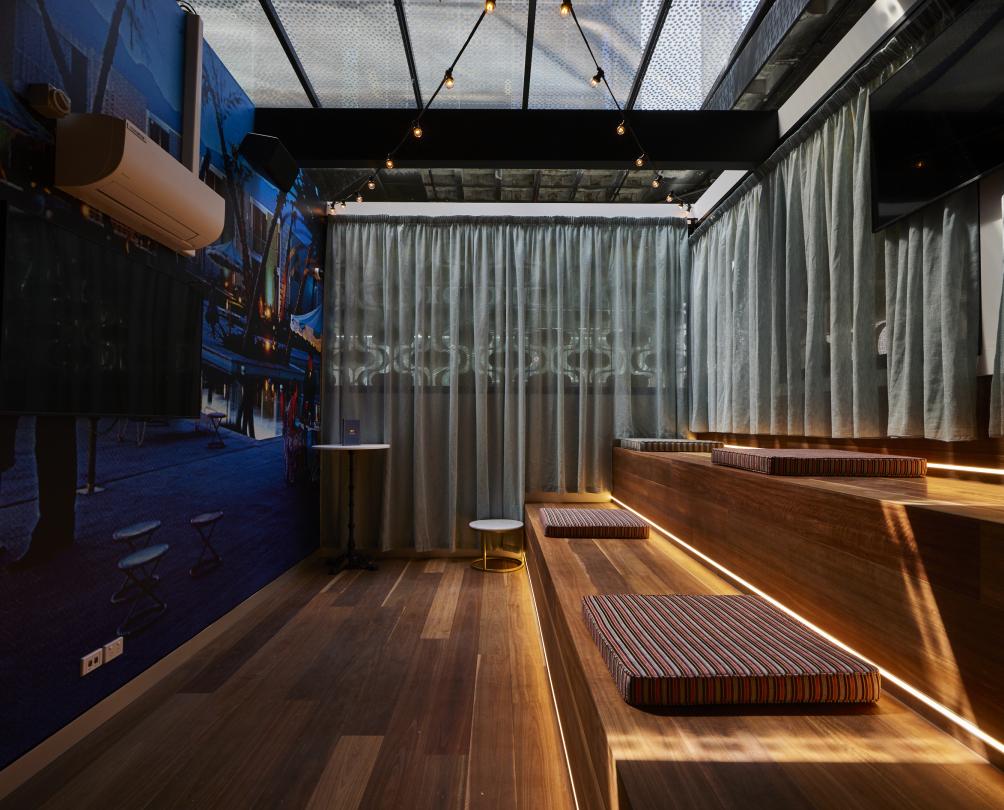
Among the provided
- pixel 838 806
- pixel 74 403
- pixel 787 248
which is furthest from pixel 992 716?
pixel 74 403

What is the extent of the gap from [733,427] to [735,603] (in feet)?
6.10

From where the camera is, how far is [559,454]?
157 inches

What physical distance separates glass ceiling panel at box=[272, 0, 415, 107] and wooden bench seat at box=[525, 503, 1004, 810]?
9.35 feet

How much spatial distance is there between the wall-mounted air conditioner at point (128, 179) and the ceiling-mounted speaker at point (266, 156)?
0.87m

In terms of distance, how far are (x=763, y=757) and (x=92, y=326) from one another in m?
2.19

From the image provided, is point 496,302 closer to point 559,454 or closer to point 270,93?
point 559,454

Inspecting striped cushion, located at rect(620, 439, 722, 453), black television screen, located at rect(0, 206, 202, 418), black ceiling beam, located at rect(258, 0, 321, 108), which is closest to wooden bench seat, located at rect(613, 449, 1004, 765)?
striped cushion, located at rect(620, 439, 722, 453)

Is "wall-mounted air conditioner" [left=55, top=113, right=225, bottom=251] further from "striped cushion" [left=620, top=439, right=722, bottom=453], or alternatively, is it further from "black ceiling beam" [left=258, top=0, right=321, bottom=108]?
"striped cushion" [left=620, top=439, right=722, bottom=453]

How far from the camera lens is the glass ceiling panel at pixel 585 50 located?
243cm

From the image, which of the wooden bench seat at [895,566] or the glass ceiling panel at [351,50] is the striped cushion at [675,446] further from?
the glass ceiling panel at [351,50]

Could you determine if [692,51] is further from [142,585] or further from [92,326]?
[142,585]

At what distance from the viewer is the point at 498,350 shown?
4059 millimetres

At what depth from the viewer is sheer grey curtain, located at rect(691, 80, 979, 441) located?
1.73m

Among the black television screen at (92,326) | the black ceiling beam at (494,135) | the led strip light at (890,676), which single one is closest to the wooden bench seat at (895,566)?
the led strip light at (890,676)
